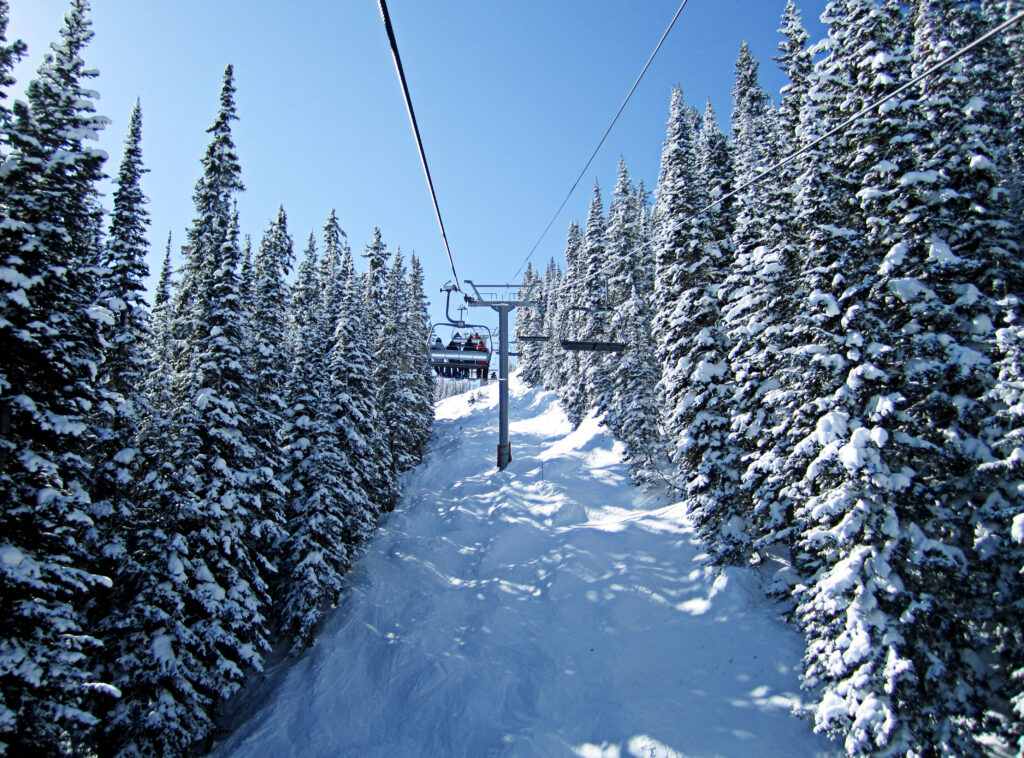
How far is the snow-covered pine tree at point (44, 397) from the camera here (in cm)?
973

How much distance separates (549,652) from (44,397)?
16.3 m

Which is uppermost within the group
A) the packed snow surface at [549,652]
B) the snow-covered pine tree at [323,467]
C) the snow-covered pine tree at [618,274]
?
the snow-covered pine tree at [618,274]

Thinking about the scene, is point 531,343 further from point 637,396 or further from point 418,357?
point 637,396

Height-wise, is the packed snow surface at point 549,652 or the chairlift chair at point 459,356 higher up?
the chairlift chair at point 459,356

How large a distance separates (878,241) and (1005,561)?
7681mm

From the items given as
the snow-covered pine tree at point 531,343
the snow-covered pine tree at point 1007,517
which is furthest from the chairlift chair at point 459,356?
the snow-covered pine tree at point 531,343

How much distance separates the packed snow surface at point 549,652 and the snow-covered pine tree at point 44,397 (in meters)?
9.74

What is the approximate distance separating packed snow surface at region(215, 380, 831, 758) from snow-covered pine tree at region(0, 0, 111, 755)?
974 cm

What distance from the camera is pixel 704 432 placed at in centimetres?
1919

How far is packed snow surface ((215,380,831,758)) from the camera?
13789mm

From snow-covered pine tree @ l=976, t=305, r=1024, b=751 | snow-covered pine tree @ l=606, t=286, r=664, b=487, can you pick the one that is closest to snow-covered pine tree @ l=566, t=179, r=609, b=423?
snow-covered pine tree @ l=606, t=286, r=664, b=487

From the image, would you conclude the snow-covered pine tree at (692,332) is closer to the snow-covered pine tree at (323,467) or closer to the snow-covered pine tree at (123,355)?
the snow-covered pine tree at (323,467)

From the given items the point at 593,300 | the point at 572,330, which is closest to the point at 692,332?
the point at 593,300

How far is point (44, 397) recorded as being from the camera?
10.9 metres
